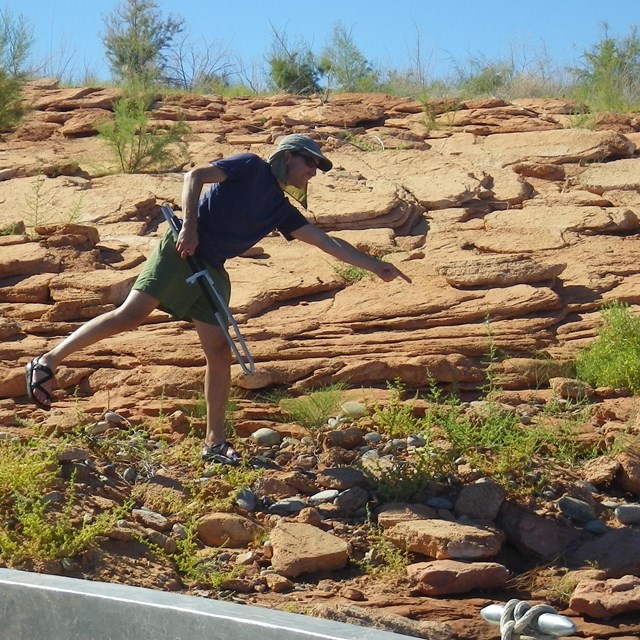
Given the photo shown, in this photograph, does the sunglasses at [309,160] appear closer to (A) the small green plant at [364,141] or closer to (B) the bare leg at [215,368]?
(B) the bare leg at [215,368]

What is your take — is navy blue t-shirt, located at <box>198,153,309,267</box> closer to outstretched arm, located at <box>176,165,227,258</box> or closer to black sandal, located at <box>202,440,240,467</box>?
outstretched arm, located at <box>176,165,227,258</box>

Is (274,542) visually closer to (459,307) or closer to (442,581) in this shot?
(442,581)

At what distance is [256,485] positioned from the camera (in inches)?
211

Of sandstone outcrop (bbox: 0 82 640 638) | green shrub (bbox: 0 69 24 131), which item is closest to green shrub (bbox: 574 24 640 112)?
sandstone outcrop (bbox: 0 82 640 638)

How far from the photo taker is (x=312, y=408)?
6168 millimetres

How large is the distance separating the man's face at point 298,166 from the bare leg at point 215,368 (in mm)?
801

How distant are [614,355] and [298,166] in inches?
91.2

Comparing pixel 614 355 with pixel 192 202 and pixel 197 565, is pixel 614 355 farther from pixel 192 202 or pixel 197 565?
pixel 197 565

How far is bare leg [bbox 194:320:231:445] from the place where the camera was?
5.50m

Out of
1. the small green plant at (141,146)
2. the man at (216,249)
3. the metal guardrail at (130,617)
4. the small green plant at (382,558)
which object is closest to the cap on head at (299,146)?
the man at (216,249)

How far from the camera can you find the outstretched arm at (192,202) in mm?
5184

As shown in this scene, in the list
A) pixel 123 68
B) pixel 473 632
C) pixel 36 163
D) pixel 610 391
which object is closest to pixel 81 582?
pixel 473 632

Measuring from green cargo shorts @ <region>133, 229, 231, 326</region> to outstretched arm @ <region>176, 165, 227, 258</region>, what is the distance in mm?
121

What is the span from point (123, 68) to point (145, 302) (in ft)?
33.6
